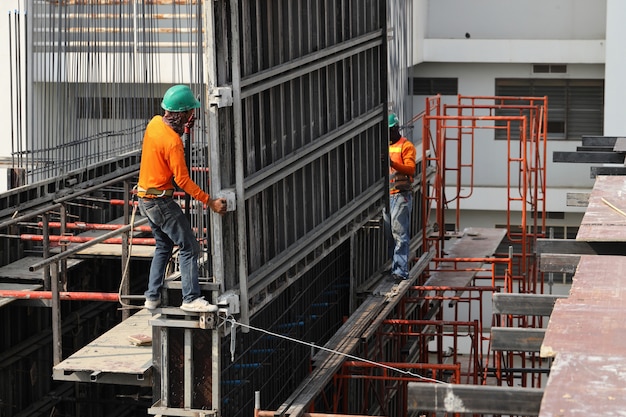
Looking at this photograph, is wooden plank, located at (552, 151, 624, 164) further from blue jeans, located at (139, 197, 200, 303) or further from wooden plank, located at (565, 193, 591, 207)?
blue jeans, located at (139, 197, 200, 303)

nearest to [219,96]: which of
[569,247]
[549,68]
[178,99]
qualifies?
[178,99]

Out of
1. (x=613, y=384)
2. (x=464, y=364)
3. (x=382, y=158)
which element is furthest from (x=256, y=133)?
(x=464, y=364)

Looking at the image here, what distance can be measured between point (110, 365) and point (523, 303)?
543cm

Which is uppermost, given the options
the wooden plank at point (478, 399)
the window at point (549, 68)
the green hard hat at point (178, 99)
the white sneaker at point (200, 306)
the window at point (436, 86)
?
the window at point (549, 68)

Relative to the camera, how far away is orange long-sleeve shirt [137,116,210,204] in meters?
11.6

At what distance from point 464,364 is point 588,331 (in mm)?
24618

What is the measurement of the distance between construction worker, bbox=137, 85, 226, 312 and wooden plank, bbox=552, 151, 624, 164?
3804 millimetres

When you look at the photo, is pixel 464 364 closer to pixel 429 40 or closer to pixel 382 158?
pixel 429 40

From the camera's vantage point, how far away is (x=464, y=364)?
103ft

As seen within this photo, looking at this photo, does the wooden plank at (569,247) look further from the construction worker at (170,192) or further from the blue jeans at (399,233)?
the blue jeans at (399,233)

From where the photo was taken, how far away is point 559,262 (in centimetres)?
888

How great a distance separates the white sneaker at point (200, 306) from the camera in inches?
466

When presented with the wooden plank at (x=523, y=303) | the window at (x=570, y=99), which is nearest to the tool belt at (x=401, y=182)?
the wooden plank at (x=523, y=303)

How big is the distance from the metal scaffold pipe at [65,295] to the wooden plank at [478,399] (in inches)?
287
